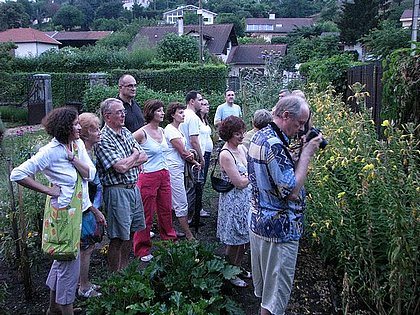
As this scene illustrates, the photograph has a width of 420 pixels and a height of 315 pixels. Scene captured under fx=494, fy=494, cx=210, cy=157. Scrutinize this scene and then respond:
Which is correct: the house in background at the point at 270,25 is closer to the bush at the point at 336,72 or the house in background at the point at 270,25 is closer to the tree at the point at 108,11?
the tree at the point at 108,11

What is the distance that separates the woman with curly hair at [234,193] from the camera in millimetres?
4305

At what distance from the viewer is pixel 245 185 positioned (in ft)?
14.2

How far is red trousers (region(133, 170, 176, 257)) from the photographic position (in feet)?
17.1

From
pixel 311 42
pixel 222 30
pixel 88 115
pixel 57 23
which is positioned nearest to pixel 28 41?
pixel 222 30

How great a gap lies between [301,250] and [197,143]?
195cm

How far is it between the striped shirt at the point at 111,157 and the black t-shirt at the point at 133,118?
108cm

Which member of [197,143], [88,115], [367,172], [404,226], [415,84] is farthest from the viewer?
[197,143]

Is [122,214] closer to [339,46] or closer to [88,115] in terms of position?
[88,115]

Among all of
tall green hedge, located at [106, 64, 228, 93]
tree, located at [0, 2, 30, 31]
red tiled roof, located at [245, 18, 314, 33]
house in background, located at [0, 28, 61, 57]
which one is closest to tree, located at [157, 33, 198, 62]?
tall green hedge, located at [106, 64, 228, 93]

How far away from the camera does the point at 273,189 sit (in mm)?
3037

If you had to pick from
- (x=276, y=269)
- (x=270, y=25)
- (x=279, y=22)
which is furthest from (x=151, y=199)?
(x=279, y=22)

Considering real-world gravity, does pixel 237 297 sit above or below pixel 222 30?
below

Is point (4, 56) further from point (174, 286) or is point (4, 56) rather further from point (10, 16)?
point (10, 16)

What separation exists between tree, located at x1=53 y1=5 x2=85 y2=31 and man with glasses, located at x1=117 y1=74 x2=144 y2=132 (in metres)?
97.9
